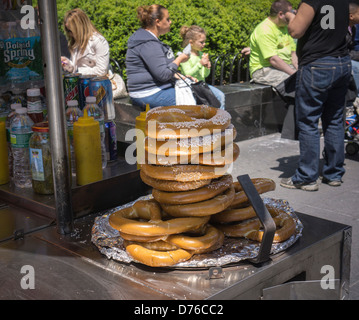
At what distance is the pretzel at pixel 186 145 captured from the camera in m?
1.80

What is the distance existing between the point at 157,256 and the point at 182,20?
692cm

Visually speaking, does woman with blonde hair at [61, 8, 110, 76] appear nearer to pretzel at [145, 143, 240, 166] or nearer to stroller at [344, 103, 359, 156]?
stroller at [344, 103, 359, 156]

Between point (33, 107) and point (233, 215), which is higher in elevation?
point (33, 107)

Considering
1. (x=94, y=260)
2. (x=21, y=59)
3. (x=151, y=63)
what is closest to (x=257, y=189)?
(x=94, y=260)

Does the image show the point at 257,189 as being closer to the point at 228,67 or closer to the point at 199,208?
the point at 199,208

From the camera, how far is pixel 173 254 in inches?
71.6

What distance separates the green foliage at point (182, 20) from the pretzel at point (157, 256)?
6345 millimetres

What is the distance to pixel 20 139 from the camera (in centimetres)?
253

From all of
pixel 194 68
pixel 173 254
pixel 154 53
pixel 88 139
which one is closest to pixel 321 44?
pixel 154 53

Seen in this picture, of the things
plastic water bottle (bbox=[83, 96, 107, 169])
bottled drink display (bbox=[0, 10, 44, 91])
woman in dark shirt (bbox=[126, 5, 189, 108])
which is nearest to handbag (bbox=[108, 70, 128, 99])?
woman in dark shirt (bbox=[126, 5, 189, 108])

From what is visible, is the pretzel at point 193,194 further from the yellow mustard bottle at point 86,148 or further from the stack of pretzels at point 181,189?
the yellow mustard bottle at point 86,148

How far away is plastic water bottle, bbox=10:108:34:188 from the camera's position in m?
2.53

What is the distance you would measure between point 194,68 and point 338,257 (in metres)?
5.24
